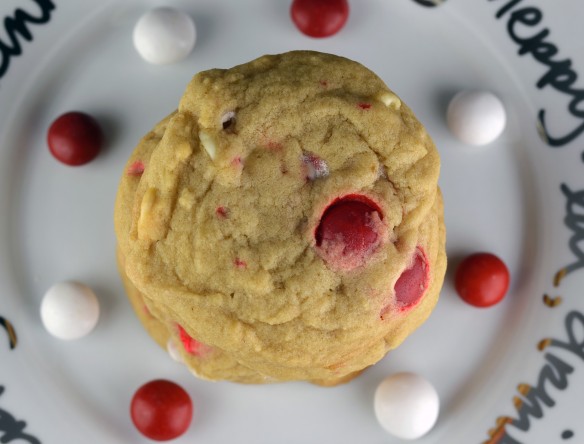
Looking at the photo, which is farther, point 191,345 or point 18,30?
point 18,30

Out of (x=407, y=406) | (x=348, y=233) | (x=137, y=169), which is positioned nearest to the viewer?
(x=348, y=233)

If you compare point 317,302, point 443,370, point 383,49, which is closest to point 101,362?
point 317,302

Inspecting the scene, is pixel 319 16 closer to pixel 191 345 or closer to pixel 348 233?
pixel 348 233

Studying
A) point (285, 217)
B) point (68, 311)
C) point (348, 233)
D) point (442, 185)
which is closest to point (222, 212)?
point (285, 217)

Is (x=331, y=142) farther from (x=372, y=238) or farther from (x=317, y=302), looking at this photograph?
(x=317, y=302)

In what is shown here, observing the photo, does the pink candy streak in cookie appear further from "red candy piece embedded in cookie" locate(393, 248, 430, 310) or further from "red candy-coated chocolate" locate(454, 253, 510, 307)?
"red candy-coated chocolate" locate(454, 253, 510, 307)

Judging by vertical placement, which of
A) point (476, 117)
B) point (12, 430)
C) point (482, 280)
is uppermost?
point (476, 117)
